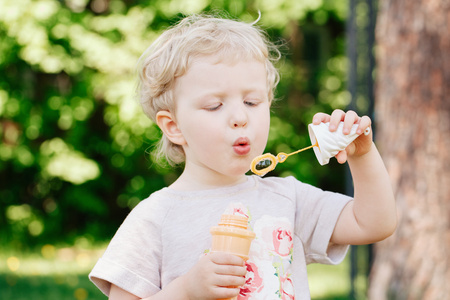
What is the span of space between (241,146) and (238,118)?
92 millimetres

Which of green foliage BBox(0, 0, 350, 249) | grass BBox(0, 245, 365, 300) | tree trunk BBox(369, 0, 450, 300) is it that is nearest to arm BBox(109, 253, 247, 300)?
tree trunk BBox(369, 0, 450, 300)

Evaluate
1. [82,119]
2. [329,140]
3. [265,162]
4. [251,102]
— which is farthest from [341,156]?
[82,119]

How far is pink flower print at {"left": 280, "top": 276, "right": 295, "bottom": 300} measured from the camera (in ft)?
6.37

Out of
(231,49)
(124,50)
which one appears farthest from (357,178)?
(124,50)

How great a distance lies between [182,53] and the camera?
6.64 ft

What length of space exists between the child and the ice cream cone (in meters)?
0.02

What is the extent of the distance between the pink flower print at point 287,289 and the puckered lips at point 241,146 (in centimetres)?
41

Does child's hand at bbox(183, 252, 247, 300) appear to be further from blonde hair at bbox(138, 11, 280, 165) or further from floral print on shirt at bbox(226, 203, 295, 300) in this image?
blonde hair at bbox(138, 11, 280, 165)

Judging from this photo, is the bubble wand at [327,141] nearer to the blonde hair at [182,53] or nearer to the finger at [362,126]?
the finger at [362,126]

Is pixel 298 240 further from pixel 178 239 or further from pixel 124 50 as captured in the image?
pixel 124 50

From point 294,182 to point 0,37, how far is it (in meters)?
7.77

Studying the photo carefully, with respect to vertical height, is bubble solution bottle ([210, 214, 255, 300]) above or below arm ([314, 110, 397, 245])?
below

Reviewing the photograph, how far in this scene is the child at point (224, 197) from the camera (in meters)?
1.94

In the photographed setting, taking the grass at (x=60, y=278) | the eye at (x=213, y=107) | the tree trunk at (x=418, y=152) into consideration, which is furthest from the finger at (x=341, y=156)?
the grass at (x=60, y=278)
